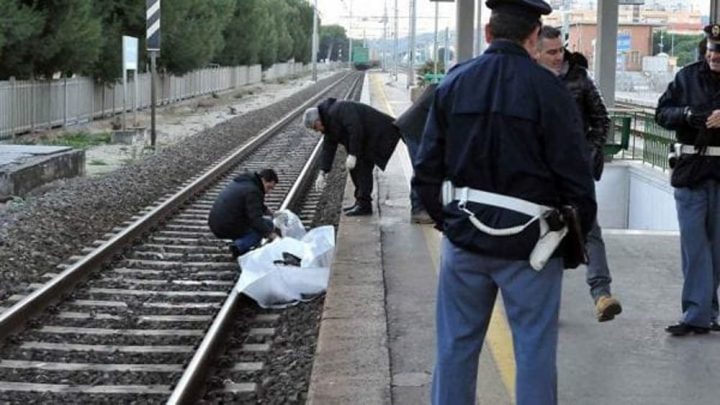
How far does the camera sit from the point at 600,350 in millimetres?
5934

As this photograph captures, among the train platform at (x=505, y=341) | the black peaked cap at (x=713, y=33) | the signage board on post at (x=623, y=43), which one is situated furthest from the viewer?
the signage board on post at (x=623, y=43)

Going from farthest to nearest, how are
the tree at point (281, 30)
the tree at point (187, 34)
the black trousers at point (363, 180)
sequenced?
the tree at point (281, 30), the tree at point (187, 34), the black trousers at point (363, 180)

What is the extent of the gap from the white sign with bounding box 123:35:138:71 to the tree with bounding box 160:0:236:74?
29.4ft

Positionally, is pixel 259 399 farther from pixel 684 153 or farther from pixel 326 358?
pixel 684 153

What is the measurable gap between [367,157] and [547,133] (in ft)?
26.6

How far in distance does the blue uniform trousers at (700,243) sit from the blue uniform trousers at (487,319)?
8.18 ft

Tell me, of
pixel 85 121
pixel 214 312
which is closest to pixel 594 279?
pixel 214 312

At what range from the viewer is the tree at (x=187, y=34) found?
34156mm

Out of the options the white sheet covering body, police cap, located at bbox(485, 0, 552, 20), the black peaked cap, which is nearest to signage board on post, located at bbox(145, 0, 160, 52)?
the white sheet covering body

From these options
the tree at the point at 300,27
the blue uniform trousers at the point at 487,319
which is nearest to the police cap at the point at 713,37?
the blue uniform trousers at the point at 487,319

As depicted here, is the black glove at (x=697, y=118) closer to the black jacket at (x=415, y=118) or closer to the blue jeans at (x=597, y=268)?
the blue jeans at (x=597, y=268)

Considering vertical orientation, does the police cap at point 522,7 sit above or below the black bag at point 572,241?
above

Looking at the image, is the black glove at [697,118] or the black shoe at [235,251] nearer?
the black glove at [697,118]

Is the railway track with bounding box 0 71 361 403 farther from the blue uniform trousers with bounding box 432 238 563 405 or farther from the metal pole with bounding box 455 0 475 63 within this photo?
the metal pole with bounding box 455 0 475 63
